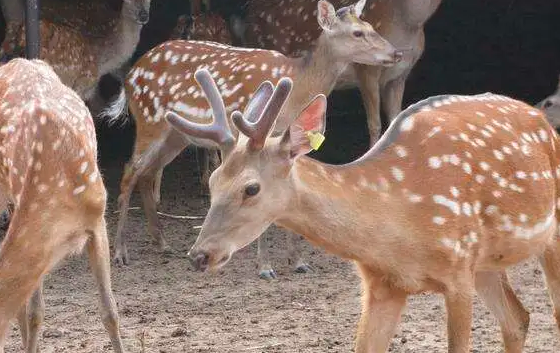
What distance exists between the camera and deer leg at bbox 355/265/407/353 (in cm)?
505

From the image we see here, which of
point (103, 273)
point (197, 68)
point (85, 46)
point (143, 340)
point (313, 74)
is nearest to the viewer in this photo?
point (103, 273)

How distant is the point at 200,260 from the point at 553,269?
1.74 metres

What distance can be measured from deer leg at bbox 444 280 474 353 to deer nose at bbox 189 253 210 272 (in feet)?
3.19

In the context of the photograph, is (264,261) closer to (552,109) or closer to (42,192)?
(42,192)

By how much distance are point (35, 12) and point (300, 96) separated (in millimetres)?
1841

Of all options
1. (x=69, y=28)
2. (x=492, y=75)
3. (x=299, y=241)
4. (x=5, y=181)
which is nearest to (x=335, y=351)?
(x=5, y=181)

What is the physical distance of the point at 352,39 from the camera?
8711 millimetres

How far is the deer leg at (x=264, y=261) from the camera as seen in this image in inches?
316

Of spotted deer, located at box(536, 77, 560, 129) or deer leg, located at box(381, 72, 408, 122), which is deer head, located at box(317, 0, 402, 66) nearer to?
deer leg, located at box(381, 72, 408, 122)

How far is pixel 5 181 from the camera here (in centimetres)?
588

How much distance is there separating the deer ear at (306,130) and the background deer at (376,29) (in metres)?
5.05

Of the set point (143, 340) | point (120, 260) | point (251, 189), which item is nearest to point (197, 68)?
point (120, 260)

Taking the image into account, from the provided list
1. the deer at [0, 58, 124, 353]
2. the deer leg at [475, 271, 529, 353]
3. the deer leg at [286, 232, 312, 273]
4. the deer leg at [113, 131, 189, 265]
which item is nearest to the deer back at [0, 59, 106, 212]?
the deer at [0, 58, 124, 353]

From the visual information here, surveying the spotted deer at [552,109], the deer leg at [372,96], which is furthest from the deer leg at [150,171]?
the spotted deer at [552,109]
